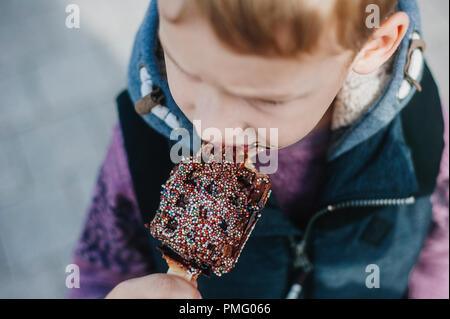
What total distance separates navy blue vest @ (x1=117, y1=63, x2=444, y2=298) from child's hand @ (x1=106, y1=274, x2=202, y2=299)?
0.28 m

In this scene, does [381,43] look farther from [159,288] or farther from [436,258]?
[436,258]

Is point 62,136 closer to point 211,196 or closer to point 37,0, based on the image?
point 37,0

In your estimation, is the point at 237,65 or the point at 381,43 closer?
the point at 237,65

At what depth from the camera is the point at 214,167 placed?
75 cm

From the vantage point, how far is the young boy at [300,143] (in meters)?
0.58

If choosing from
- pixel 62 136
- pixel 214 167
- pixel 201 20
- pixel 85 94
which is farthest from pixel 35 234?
pixel 201 20

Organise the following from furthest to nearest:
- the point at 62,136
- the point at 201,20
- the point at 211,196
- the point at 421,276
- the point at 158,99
A: the point at 62,136 → the point at 421,276 → the point at 158,99 → the point at 211,196 → the point at 201,20

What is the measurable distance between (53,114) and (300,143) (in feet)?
5.56

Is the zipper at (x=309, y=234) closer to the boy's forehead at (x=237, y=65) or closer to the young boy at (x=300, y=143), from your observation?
the young boy at (x=300, y=143)

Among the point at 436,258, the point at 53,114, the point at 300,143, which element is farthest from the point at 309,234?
the point at 53,114

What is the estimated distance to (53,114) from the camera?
2205 millimetres

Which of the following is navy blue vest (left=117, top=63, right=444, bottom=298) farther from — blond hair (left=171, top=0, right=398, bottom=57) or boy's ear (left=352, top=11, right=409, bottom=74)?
blond hair (left=171, top=0, right=398, bottom=57)

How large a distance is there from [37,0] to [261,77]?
2.40m
